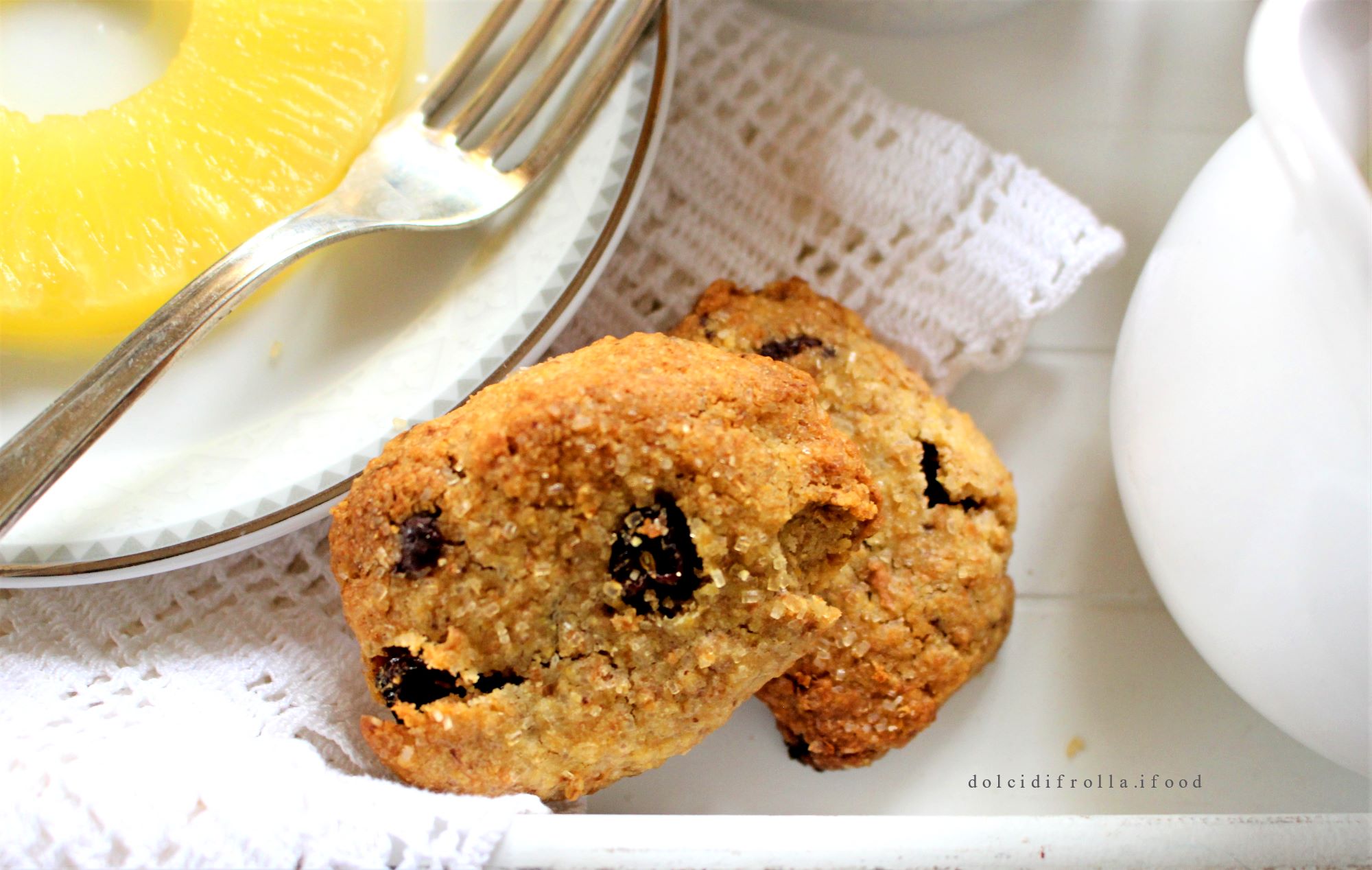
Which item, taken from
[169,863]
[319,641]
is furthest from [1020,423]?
[169,863]

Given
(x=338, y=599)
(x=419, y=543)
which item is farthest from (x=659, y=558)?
(x=338, y=599)

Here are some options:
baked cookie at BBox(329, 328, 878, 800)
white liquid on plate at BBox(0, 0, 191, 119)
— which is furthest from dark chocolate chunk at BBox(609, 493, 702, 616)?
white liquid on plate at BBox(0, 0, 191, 119)

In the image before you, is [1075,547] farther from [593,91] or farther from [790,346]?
[593,91]

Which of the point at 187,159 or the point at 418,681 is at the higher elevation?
the point at 187,159

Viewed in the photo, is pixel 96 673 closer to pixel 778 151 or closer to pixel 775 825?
pixel 775 825

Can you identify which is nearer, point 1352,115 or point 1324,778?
point 1352,115

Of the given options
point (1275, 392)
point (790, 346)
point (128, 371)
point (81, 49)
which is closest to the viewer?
point (1275, 392)
